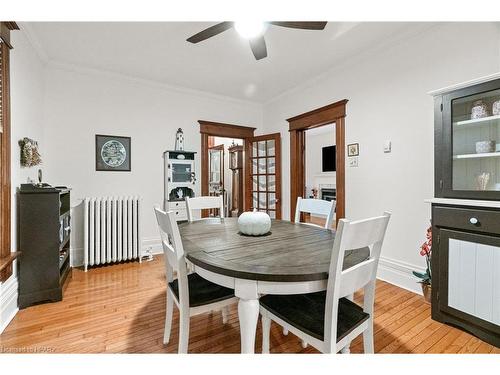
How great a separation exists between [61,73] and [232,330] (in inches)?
139

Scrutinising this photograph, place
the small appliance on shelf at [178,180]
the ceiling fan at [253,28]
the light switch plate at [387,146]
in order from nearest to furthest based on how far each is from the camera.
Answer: the ceiling fan at [253,28] < the light switch plate at [387,146] < the small appliance on shelf at [178,180]

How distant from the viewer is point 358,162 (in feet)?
9.95

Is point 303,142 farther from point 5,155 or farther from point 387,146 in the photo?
point 5,155

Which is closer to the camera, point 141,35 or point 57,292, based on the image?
point 57,292

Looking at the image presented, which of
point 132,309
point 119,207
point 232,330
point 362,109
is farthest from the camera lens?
point 119,207

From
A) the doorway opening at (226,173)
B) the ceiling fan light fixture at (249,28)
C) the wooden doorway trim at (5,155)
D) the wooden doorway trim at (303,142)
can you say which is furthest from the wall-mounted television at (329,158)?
the wooden doorway trim at (5,155)

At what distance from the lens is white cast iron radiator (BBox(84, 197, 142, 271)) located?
3.11 meters

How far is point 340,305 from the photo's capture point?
131cm

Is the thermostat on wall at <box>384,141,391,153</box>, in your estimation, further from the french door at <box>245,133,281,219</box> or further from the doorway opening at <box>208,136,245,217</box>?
the doorway opening at <box>208,136,245,217</box>

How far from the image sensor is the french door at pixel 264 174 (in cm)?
438

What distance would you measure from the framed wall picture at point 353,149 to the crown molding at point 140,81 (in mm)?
2211

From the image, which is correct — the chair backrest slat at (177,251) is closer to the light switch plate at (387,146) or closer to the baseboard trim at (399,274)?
the baseboard trim at (399,274)
